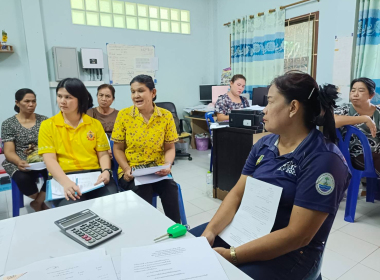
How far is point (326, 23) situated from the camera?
12.5ft

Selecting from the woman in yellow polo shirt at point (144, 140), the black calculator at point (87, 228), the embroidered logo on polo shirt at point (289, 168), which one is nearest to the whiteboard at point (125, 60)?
the woman in yellow polo shirt at point (144, 140)

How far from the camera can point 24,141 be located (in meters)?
2.45

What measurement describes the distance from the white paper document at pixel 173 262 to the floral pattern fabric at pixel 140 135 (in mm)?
1168

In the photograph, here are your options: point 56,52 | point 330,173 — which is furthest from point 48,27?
point 330,173

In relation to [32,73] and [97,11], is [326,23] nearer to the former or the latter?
[97,11]

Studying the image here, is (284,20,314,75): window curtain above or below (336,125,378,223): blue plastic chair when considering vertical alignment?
above

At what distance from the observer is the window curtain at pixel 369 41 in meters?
3.23

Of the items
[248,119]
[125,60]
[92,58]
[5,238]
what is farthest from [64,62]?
[5,238]

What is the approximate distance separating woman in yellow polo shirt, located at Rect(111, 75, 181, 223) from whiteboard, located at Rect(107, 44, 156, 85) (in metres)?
2.87

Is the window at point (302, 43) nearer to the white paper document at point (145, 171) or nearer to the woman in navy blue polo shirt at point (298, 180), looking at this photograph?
the white paper document at point (145, 171)

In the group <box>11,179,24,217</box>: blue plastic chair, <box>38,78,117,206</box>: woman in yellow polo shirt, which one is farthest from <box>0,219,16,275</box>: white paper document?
<box>11,179,24,217</box>: blue plastic chair

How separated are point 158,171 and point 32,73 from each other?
10.2 ft

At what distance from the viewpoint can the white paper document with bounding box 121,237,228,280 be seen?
715 millimetres

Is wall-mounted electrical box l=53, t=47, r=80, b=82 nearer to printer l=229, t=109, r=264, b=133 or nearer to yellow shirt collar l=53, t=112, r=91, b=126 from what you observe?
yellow shirt collar l=53, t=112, r=91, b=126
